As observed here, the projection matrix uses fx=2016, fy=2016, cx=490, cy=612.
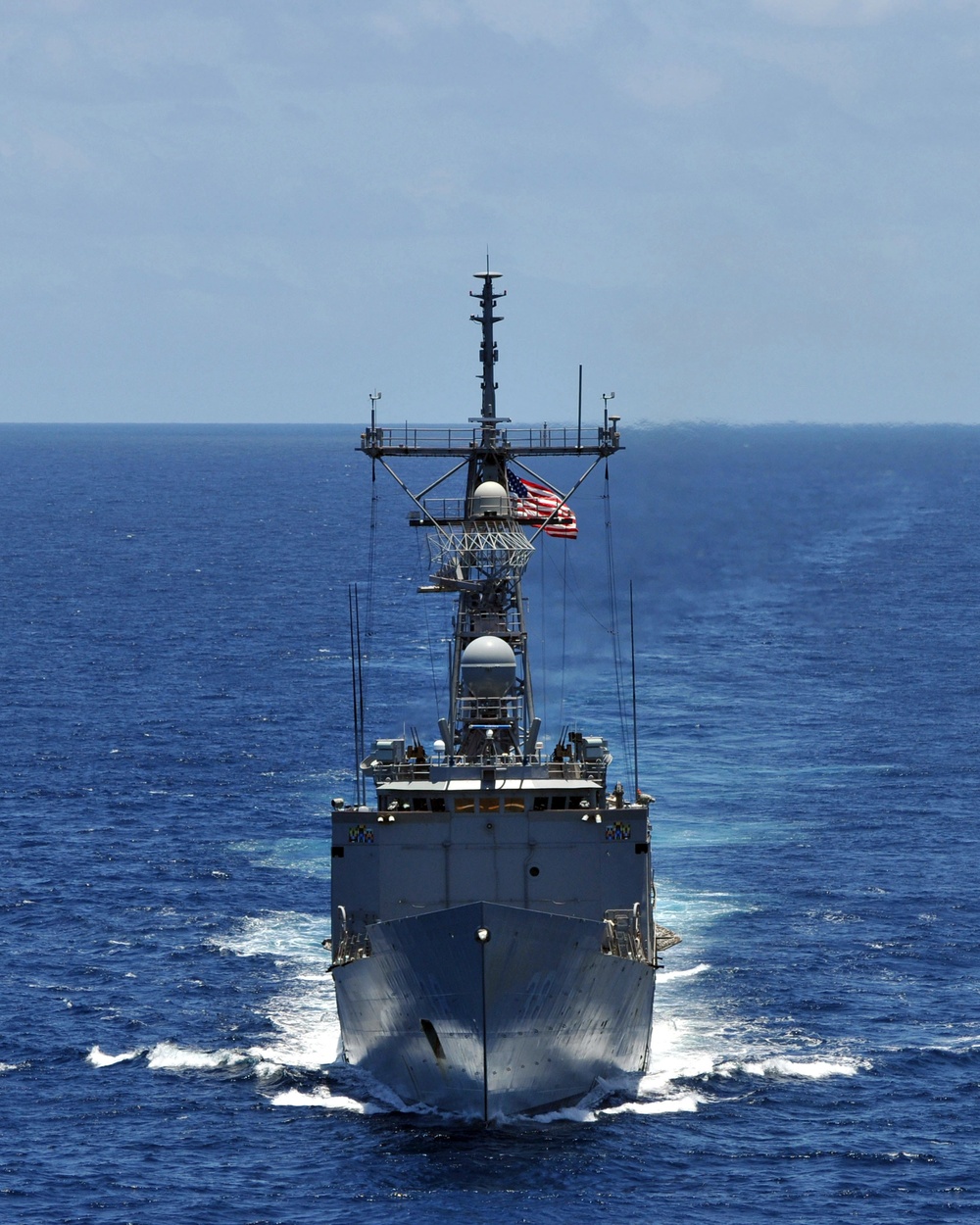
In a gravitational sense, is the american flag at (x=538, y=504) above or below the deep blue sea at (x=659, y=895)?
above

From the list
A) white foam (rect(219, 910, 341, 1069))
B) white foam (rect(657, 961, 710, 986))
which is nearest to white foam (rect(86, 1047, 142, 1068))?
white foam (rect(219, 910, 341, 1069))

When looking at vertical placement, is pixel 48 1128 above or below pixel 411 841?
below

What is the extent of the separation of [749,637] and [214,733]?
35145 mm

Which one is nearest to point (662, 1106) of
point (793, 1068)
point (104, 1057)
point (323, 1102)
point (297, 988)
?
point (793, 1068)

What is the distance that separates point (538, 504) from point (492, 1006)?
15.9m

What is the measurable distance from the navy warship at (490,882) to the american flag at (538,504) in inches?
2.4

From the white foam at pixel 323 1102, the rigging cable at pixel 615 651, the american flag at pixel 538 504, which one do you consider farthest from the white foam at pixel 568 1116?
the rigging cable at pixel 615 651

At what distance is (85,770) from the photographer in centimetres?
7594

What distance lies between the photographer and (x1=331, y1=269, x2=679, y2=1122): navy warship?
42.2m

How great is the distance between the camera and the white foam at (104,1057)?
4669 centimetres

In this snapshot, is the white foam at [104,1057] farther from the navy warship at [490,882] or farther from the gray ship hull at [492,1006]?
the gray ship hull at [492,1006]

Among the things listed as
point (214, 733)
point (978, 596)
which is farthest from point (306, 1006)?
point (978, 596)

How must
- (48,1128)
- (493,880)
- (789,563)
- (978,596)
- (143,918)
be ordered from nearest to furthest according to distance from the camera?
1. (48,1128)
2. (493,880)
3. (143,918)
4. (978,596)
5. (789,563)

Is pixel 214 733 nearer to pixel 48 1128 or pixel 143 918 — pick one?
pixel 143 918
